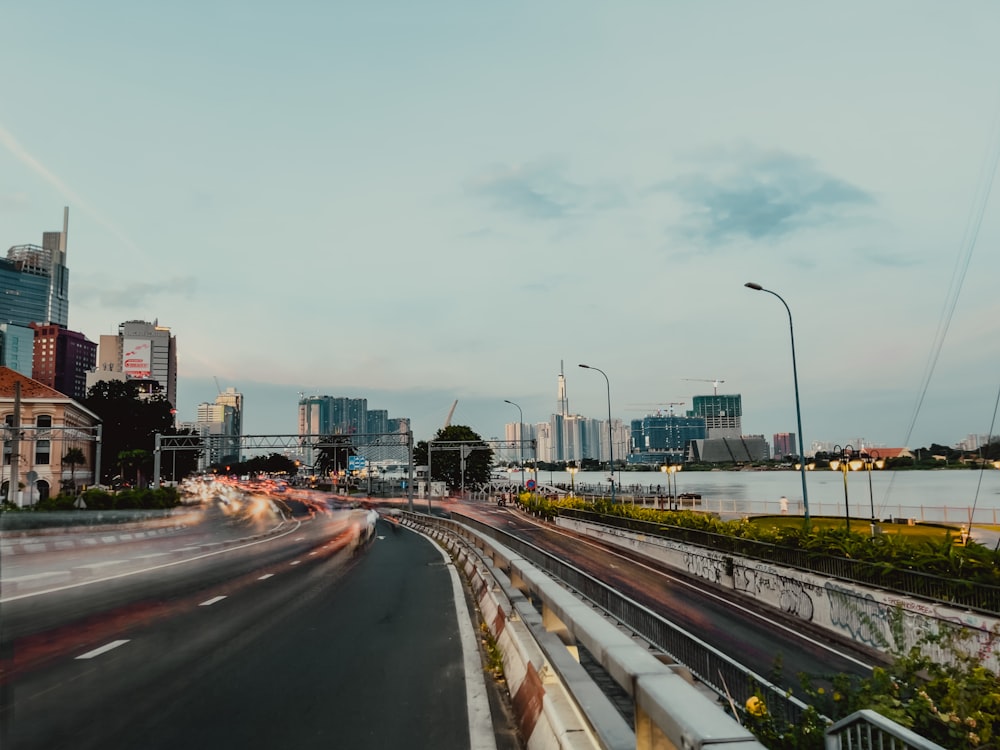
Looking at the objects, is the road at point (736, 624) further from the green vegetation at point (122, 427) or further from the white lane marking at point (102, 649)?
the green vegetation at point (122, 427)

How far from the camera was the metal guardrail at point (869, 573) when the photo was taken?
1541cm

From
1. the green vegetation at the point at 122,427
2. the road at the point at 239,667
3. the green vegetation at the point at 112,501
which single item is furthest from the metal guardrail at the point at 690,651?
the green vegetation at the point at 122,427

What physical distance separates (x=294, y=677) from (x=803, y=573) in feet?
56.2

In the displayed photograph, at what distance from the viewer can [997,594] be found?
15.0m

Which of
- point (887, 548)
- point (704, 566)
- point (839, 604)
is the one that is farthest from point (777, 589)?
point (704, 566)

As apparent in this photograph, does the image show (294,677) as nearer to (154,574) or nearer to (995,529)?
(154,574)

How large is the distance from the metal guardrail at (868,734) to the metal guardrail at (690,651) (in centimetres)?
73

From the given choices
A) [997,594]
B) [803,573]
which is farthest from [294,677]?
[803,573]

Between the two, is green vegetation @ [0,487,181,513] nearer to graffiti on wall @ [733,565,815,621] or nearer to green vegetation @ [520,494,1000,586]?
green vegetation @ [520,494,1000,586]

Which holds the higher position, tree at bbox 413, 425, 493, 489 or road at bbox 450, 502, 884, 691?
tree at bbox 413, 425, 493, 489

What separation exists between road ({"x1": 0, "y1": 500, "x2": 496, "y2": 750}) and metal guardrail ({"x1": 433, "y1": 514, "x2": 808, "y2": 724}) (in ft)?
7.58

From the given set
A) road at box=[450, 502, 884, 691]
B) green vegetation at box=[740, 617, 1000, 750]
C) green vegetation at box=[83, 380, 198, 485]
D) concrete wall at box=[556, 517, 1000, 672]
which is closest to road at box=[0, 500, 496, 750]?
green vegetation at box=[740, 617, 1000, 750]

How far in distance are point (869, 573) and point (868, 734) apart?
17.1 m

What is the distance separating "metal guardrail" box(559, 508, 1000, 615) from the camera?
1541cm
